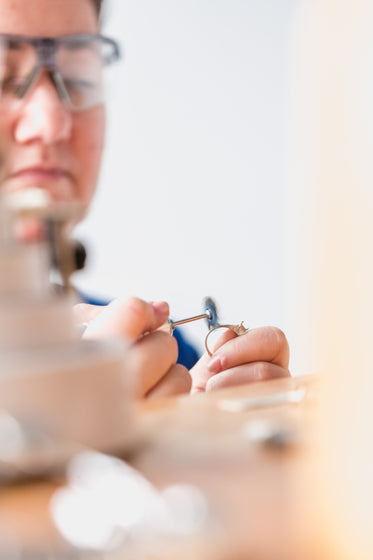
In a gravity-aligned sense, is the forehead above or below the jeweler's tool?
above

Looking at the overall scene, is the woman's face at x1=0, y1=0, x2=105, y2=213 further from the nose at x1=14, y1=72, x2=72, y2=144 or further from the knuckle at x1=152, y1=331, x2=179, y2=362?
the knuckle at x1=152, y1=331, x2=179, y2=362

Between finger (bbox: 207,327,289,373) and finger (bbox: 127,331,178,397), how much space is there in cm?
7

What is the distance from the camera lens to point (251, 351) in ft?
1.83

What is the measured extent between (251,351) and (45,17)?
0.67 meters

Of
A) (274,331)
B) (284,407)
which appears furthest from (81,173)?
(284,407)

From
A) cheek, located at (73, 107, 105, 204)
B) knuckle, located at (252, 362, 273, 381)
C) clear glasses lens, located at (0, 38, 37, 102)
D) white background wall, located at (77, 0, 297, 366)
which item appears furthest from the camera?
white background wall, located at (77, 0, 297, 366)

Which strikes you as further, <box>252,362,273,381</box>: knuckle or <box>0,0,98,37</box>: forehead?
<box>0,0,98,37</box>: forehead

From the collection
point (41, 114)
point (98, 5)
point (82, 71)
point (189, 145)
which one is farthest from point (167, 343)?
point (189, 145)

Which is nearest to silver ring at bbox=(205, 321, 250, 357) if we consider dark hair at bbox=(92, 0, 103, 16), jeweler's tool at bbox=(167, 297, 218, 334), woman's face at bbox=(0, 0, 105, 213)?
jeweler's tool at bbox=(167, 297, 218, 334)

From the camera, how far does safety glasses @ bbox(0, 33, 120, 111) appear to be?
95 centimetres

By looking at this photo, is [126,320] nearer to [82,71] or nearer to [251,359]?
[251,359]

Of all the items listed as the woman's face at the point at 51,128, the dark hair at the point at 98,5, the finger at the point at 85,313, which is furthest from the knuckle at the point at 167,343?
the dark hair at the point at 98,5

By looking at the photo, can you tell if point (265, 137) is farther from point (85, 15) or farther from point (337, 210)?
point (337, 210)

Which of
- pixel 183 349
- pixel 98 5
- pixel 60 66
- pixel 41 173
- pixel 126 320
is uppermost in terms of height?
pixel 98 5
